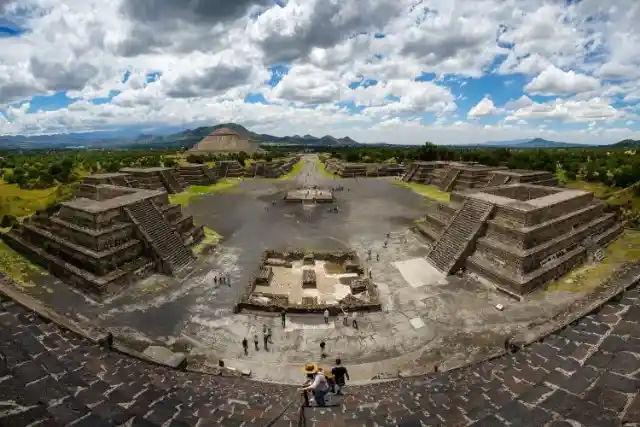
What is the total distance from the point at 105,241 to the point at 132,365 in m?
12.1

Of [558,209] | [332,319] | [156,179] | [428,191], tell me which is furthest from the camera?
[428,191]

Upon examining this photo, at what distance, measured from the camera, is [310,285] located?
780 inches

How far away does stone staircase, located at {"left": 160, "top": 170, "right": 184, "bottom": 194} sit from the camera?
46.5 m

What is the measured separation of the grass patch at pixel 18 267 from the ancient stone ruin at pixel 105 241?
0.38 metres

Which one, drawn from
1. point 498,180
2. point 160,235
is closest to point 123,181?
point 160,235

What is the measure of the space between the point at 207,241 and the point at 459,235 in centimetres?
1782

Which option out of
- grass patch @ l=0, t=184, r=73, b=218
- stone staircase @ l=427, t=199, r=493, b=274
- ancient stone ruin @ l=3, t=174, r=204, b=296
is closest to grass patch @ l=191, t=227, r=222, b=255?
ancient stone ruin @ l=3, t=174, r=204, b=296

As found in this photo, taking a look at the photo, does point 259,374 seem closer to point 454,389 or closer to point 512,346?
point 454,389

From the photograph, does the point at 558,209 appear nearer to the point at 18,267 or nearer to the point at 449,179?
the point at 449,179

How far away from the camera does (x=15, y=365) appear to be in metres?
7.19

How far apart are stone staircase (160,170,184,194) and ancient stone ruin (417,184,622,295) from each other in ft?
114

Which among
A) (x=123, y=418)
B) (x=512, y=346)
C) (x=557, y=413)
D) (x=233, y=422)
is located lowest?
(x=512, y=346)

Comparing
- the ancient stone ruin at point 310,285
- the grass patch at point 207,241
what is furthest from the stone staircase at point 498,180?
the grass patch at point 207,241

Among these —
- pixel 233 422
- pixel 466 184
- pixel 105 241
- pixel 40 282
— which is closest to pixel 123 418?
pixel 233 422
